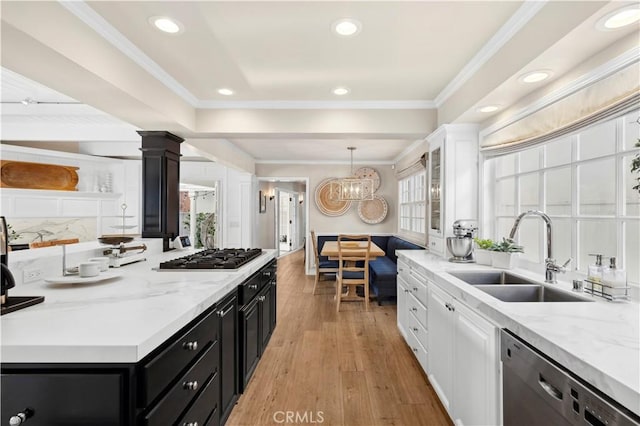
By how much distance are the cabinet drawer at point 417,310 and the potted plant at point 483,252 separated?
59 cm

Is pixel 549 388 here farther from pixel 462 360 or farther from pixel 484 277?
pixel 484 277

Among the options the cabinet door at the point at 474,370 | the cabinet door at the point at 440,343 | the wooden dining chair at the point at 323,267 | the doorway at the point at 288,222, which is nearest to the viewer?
the cabinet door at the point at 474,370

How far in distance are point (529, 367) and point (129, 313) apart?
1.54 metres

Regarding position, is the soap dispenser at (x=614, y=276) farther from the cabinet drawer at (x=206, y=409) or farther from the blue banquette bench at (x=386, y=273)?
the blue banquette bench at (x=386, y=273)

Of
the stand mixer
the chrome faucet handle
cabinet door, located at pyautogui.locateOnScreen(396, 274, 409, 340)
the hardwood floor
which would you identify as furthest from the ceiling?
the hardwood floor

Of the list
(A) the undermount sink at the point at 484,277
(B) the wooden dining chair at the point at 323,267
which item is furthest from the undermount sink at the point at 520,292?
(B) the wooden dining chair at the point at 323,267

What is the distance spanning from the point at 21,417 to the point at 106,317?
0.34 m

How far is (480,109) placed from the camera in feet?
8.41

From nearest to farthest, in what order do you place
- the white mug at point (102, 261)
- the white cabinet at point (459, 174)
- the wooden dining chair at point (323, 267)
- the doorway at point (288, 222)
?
the white mug at point (102, 261) < the white cabinet at point (459, 174) < the wooden dining chair at point (323, 267) < the doorway at point (288, 222)

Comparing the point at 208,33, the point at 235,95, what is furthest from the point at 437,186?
the point at 208,33

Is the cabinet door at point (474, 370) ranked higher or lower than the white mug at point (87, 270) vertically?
lower

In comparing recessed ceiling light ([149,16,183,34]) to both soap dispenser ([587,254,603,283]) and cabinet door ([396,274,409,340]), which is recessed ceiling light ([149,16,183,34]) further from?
cabinet door ([396,274,409,340])

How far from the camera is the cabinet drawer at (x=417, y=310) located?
2537 millimetres

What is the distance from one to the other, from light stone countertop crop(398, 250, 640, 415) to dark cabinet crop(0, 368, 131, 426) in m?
1.38
